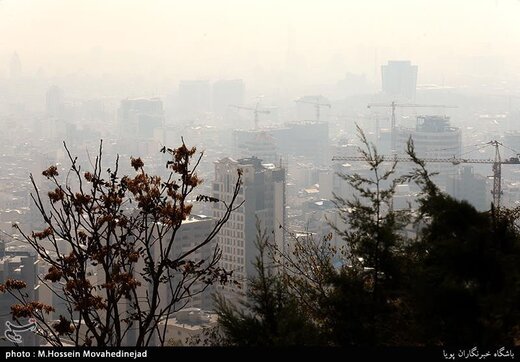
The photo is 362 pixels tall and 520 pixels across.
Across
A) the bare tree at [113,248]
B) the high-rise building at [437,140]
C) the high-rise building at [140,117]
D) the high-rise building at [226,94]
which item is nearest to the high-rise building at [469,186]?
the high-rise building at [437,140]

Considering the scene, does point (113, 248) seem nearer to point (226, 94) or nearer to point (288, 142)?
point (288, 142)

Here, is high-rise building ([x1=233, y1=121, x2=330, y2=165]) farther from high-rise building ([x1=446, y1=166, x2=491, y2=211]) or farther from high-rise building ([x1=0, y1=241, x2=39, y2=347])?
high-rise building ([x1=0, y1=241, x2=39, y2=347])

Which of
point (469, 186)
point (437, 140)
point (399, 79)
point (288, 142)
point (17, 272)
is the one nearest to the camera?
point (17, 272)

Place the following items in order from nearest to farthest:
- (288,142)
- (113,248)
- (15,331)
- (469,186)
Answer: (113,248) < (15,331) < (469,186) < (288,142)

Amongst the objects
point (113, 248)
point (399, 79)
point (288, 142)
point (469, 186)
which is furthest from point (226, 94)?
point (113, 248)

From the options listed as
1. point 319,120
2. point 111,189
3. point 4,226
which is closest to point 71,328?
point 111,189

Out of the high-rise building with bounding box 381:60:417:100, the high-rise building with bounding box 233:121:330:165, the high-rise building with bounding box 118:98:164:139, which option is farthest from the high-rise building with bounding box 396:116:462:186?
the high-rise building with bounding box 381:60:417:100
